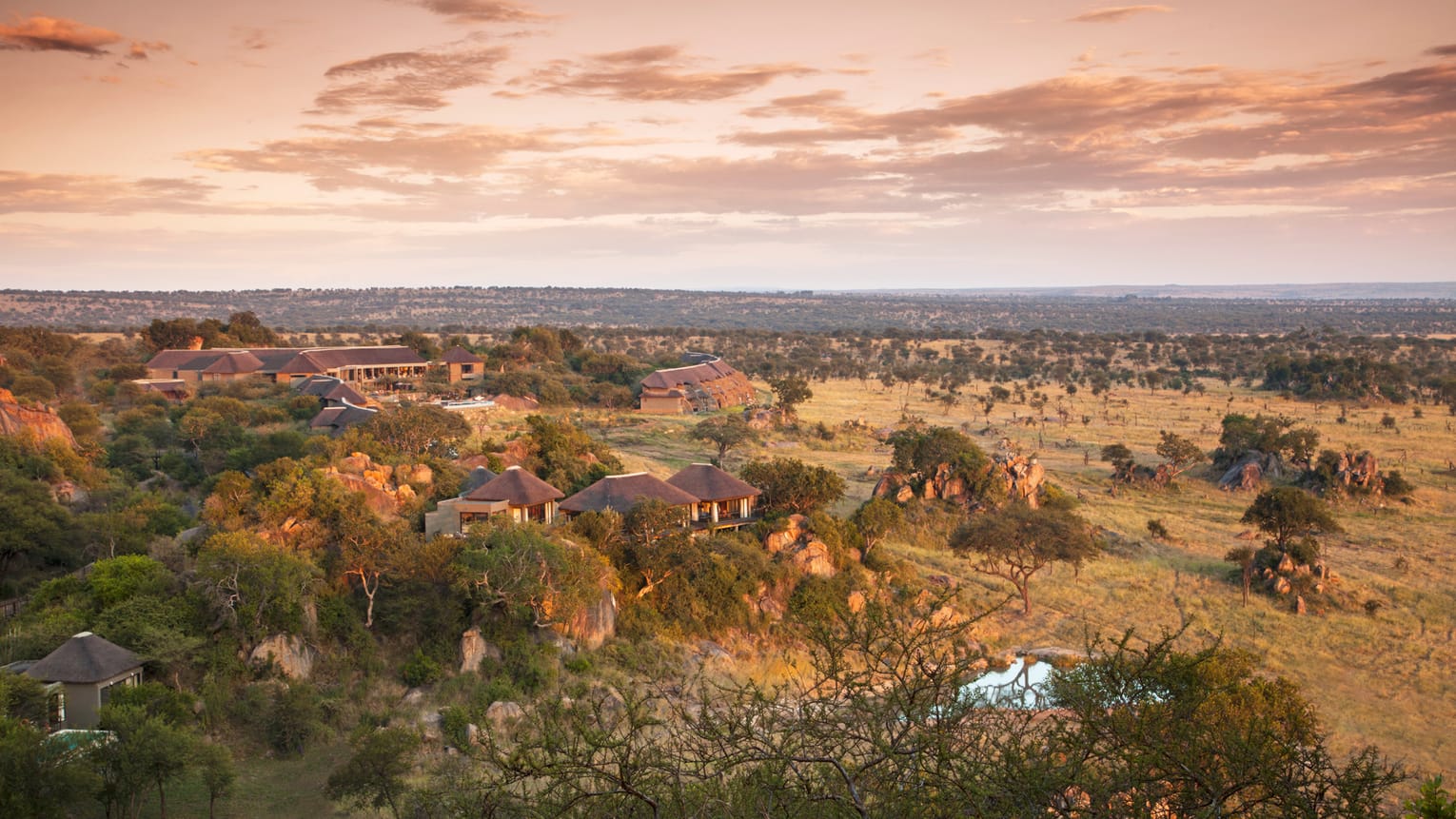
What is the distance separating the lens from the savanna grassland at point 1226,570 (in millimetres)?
18797

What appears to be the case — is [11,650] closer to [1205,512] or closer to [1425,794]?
[1425,794]

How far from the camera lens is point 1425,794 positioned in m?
5.79

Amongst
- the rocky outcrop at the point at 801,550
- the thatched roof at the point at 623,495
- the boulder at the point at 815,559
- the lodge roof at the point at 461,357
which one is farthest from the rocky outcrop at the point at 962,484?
the lodge roof at the point at 461,357

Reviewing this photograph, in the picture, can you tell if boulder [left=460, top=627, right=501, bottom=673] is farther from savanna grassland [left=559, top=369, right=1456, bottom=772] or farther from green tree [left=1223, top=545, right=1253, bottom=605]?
green tree [left=1223, top=545, right=1253, bottom=605]

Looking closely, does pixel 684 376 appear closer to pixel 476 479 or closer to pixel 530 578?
pixel 476 479

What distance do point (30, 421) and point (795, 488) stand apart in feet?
80.4

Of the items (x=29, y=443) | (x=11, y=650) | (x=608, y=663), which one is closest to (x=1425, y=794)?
(x=608, y=663)

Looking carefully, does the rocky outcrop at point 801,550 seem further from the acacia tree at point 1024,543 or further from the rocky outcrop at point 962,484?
the rocky outcrop at point 962,484

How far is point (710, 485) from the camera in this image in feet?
86.2

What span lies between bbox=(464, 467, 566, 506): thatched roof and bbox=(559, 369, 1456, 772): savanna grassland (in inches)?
370

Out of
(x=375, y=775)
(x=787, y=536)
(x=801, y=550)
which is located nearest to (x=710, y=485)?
(x=787, y=536)

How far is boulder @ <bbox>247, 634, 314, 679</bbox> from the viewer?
715 inches

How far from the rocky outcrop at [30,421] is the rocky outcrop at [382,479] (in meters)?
12.2

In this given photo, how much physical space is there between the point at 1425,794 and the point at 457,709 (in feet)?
49.3
